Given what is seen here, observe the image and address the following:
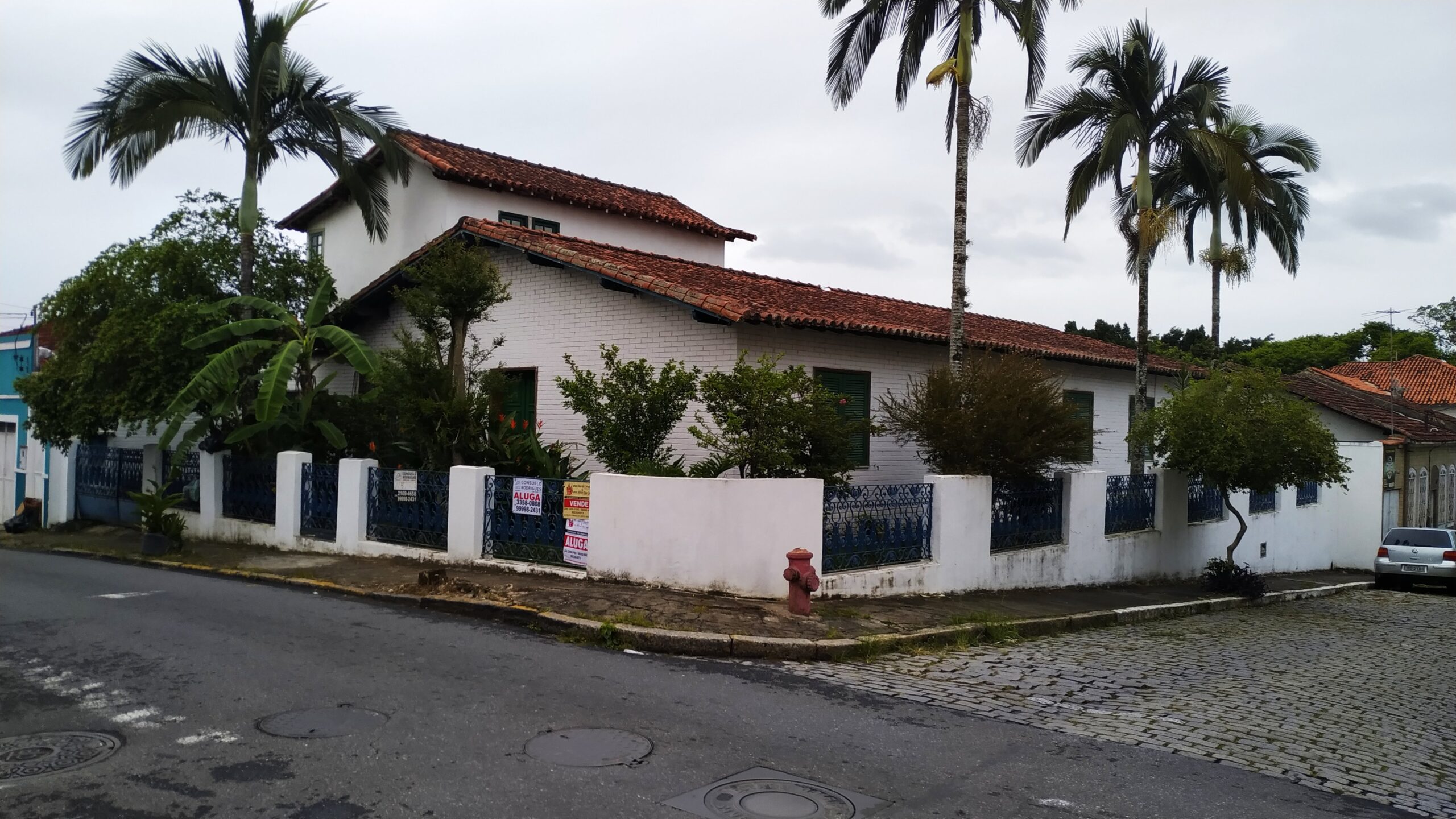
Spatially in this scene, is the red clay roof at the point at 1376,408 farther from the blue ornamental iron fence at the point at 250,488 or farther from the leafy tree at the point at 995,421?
the blue ornamental iron fence at the point at 250,488

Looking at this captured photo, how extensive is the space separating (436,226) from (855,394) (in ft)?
31.6

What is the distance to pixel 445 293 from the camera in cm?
1370

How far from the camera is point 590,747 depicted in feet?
18.7

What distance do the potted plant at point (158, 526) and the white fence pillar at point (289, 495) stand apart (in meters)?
1.72

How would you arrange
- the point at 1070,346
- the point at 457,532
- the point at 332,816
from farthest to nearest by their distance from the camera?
the point at 1070,346 < the point at 457,532 < the point at 332,816

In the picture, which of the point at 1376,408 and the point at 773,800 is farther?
the point at 1376,408

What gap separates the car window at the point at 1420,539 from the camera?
22.7 metres

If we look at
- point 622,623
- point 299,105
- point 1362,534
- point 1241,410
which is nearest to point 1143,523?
point 1241,410

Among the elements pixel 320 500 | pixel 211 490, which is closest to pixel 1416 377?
pixel 320 500

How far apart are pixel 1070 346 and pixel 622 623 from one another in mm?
15782

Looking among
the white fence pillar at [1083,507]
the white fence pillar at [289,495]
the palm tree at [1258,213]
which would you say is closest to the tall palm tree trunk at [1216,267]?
the palm tree at [1258,213]

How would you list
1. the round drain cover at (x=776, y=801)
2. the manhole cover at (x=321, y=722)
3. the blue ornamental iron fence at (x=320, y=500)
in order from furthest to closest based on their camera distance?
1. the blue ornamental iron fence at (x=320, y=500)
2. the manhole cover at (x=321, y=722)
3. the round drain cover at (x=776, y=801)

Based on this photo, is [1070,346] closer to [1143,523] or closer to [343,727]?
[1143,523]

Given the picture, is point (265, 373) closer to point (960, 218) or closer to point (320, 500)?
point (320, 500)
